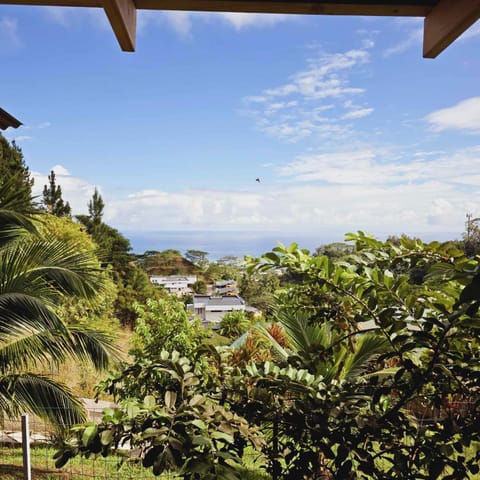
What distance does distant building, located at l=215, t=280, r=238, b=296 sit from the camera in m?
21.5

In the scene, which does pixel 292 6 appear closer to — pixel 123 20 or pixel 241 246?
pixel 123 20

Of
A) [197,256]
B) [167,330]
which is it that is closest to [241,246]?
[197,256]

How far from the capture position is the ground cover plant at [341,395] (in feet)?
3.66

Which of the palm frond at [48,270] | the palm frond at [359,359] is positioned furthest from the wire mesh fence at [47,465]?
the palm frond at [359,359]

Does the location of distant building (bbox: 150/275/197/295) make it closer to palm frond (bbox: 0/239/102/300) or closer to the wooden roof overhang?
palm frond (bbox: 0/239/102/300)

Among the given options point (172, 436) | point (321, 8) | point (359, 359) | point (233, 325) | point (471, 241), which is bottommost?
point (233, 325)

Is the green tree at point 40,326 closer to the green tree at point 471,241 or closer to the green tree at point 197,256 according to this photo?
the green tree at point 471,241

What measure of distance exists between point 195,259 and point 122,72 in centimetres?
3619

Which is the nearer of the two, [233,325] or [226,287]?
[233,325]

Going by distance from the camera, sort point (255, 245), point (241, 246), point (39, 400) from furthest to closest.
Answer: point (241, 246) → point (255, 245) → point (39, 400)

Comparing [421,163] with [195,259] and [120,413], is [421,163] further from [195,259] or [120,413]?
[120,413]

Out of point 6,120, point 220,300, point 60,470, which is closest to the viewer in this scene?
point 6,120

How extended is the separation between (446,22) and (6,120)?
1.59 meters

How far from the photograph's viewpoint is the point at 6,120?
1791 millimetres
